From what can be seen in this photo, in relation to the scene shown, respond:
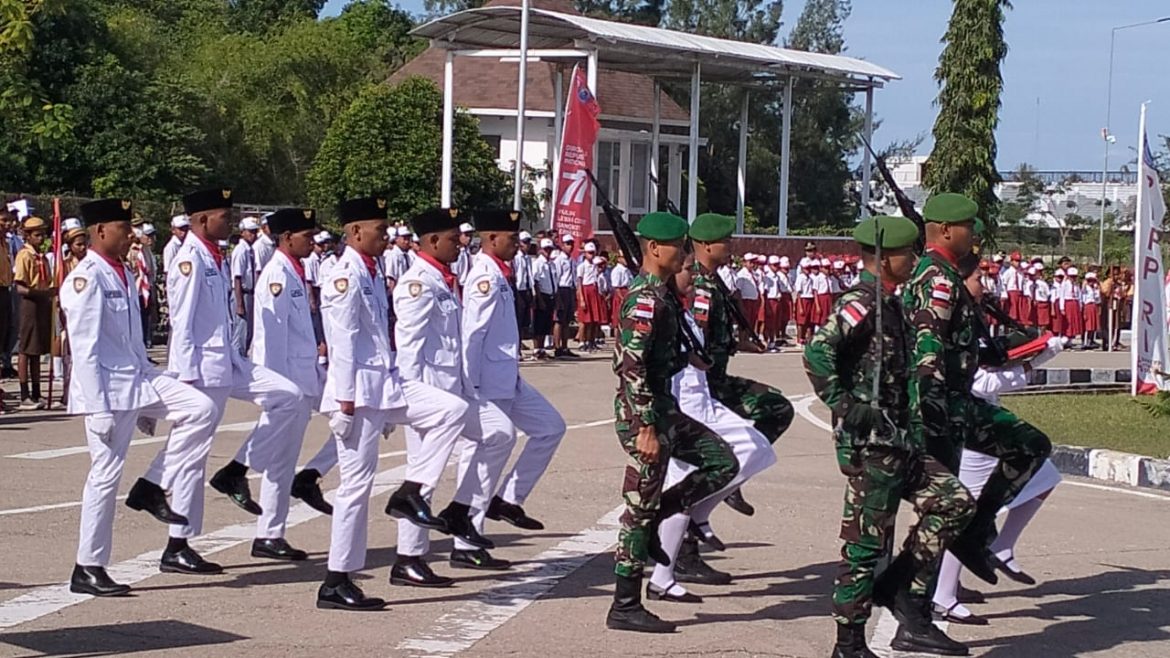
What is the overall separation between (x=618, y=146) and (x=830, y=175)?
80.3ft

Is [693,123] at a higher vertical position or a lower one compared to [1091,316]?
higher

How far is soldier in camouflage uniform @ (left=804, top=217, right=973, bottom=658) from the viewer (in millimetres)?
7266

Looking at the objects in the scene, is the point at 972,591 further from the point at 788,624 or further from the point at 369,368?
the point at 369,368

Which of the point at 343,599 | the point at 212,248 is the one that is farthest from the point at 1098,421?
the point at 343,599

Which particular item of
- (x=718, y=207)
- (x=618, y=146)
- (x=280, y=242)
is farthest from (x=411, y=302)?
(x=718, y=207)

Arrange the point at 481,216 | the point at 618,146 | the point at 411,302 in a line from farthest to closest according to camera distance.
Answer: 1. the point at 618,146
2. the point at 481,216
3. the point at 411,302

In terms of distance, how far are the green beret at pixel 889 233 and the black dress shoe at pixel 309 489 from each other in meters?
4.41

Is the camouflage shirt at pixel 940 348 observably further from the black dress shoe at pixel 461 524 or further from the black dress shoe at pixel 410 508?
the black dress shoe at pixel 461 524

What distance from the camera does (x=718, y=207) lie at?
70.6 metres

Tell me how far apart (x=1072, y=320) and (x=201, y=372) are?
31.3 meters

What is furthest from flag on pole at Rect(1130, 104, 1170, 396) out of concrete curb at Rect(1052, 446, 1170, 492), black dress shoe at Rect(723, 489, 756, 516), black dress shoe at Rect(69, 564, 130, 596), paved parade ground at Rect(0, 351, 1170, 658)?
black dress shoe at Rect(69, 564, 130, 596)

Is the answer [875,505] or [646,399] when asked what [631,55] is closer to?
[646,399]

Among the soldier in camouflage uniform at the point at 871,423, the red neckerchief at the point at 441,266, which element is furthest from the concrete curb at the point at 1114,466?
the red neckerchief at the point at 441,266

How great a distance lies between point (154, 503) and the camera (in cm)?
920
